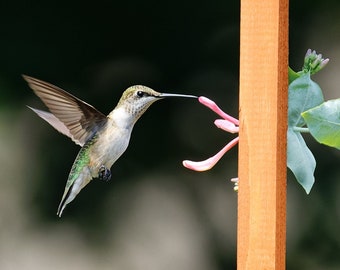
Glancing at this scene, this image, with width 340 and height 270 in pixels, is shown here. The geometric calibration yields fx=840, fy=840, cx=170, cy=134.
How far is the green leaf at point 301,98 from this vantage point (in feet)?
3.72

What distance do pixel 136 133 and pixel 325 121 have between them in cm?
295

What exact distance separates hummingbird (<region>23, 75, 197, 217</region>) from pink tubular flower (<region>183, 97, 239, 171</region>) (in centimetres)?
22

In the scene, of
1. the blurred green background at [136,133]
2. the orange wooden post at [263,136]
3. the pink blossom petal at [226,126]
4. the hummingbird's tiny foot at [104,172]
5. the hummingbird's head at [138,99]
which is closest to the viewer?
the orange wooden post at [263,136]

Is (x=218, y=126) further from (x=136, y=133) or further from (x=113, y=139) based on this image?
(x=136, y=133)

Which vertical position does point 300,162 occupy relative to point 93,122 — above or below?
below

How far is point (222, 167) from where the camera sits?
398 centimetres

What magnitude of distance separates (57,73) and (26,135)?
1.09ft

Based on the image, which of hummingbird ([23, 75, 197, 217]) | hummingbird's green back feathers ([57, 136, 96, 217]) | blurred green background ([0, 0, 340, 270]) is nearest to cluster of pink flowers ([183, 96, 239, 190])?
hummingbird ([23, 75, 197, 217])

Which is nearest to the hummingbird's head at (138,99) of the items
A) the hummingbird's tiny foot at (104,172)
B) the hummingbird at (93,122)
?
the hummingbird at (93,122)

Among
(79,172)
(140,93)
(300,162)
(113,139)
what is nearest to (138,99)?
(140,93)

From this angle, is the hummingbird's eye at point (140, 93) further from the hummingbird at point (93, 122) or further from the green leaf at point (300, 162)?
the green leaf at point (300, 162)

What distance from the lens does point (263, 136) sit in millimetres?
1056

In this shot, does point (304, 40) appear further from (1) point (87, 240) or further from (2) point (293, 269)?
(1) point (87, 240)

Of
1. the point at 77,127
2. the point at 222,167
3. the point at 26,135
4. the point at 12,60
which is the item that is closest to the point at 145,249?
the point at 222,167
